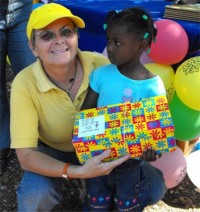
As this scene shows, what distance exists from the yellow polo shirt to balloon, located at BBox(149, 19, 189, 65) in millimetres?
417

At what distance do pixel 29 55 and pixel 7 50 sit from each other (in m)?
0.17

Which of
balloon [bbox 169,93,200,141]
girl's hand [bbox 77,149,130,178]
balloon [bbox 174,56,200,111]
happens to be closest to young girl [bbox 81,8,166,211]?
girl's hand [bbox 77,149,130,178]

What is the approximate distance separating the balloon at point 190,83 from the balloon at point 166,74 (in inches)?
3.0

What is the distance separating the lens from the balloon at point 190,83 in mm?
2000

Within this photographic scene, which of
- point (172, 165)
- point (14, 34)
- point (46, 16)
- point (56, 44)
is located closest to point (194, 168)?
point (172, 165)

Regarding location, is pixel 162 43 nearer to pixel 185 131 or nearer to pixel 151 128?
pixel 185 131

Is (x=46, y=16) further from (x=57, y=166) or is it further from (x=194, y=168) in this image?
(x=194, y=168)

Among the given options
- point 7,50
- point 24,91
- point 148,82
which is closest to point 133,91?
point 148,82

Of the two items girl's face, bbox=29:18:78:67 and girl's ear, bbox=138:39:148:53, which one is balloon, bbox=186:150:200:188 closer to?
girl's ear, bbox=138:39:148:53

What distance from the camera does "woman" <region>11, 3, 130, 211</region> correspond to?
5.88ft

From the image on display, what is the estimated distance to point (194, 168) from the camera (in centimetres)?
226

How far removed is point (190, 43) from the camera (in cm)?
227

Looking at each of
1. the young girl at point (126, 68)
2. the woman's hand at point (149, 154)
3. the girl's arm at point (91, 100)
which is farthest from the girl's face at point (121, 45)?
the woman's hand at point (149, 154)

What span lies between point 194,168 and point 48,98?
106 cm
